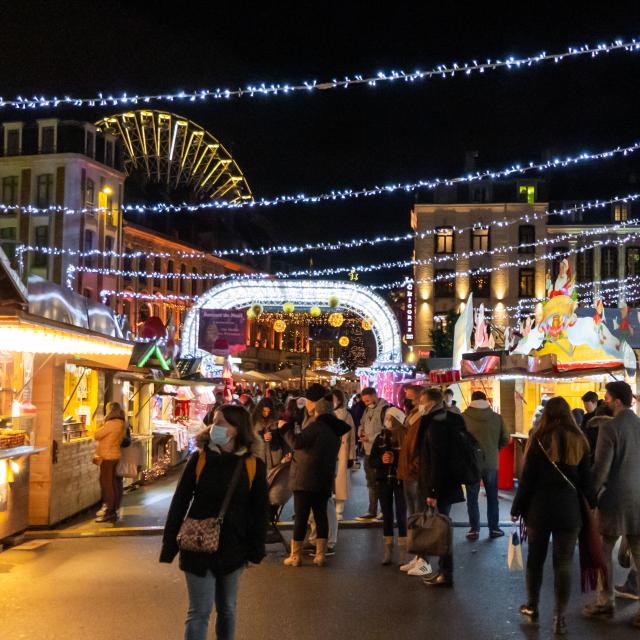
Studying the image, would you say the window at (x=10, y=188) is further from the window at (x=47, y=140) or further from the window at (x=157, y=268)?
the window at (x=157, y=268)

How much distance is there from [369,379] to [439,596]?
1289 inches

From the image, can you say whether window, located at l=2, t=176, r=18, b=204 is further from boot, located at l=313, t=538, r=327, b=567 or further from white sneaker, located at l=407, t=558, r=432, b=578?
white sneaker, located at l=407, t=558, r=432, b=578

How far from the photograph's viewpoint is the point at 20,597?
8.38 metres

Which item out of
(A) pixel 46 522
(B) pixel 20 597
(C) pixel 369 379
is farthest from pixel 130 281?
(B) pixel 20 597

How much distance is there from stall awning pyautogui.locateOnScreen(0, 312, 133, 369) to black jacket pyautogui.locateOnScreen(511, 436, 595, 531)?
209 inches

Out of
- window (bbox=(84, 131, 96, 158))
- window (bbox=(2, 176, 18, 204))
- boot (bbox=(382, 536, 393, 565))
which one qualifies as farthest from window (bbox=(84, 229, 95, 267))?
boot (bbox=(382, 536, 393, 565))

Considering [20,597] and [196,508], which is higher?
[196,508]

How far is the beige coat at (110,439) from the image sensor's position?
13508 millimetres

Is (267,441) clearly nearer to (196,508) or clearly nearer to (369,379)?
(196,508)

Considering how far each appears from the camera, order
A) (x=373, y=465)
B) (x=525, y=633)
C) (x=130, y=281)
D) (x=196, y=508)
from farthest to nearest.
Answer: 1. (x=130, y=281)
2. (x=373, y=465)
3. (x=525, y=633)
4. (x=196, y=508)

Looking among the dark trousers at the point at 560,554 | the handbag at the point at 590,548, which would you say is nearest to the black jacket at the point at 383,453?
the handbag at the point at 590,548

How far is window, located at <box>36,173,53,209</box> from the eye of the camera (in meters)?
50.7

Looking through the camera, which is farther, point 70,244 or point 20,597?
point 70,244

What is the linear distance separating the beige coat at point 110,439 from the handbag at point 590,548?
295 inches
